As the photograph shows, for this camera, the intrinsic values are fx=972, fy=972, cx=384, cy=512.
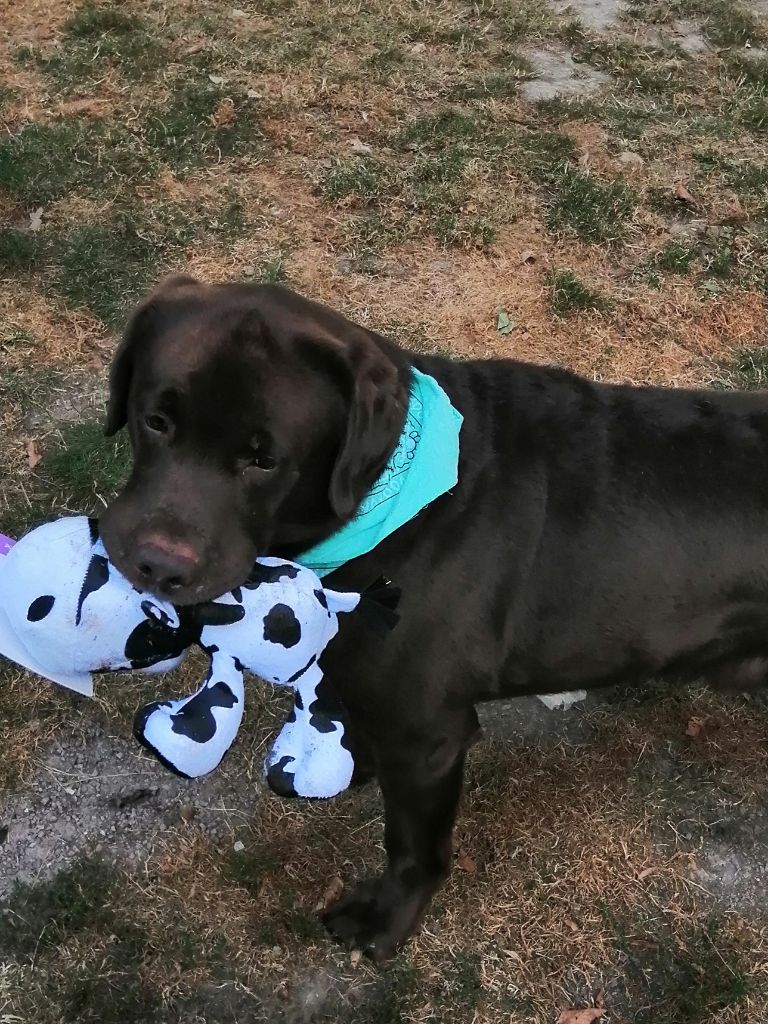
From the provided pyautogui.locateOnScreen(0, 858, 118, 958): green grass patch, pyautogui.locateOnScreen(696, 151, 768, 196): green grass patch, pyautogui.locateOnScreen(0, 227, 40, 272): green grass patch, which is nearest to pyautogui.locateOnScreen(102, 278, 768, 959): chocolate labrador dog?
pyautogui.locateOnScreen(0, 858, 118, 958): green grass patch

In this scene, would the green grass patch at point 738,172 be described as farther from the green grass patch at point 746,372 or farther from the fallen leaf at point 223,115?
the fallen leaf at point 223,115

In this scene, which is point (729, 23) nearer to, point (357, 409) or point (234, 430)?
point (357, 409)

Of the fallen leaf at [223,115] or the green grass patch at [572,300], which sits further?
the fallen leaf at [223,115]

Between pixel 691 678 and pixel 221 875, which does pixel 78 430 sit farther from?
pixel 691 678

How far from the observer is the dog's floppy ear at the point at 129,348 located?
2.32 metres

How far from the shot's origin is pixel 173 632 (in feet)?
7.11

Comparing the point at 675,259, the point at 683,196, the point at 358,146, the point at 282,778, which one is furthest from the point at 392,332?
the point at 282,778

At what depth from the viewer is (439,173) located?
5.17 meters

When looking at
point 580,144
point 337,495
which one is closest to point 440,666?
point 337,495

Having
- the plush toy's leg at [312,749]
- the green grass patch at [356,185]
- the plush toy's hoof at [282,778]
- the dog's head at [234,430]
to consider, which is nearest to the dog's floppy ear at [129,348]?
the dog's head at [234,430]

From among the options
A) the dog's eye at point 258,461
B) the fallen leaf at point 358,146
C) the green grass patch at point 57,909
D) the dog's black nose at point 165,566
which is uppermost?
the dog's eye at point 258,461

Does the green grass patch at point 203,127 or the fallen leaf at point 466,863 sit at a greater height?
the green grass patch at point 203,127

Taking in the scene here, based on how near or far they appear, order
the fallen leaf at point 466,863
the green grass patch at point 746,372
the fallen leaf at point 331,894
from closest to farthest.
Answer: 1. the fallen leaf at point 331,894
2. the fallen leaf at point 466,863
3. the green grass patch at point 746,372

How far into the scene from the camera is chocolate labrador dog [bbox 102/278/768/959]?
2.14m
